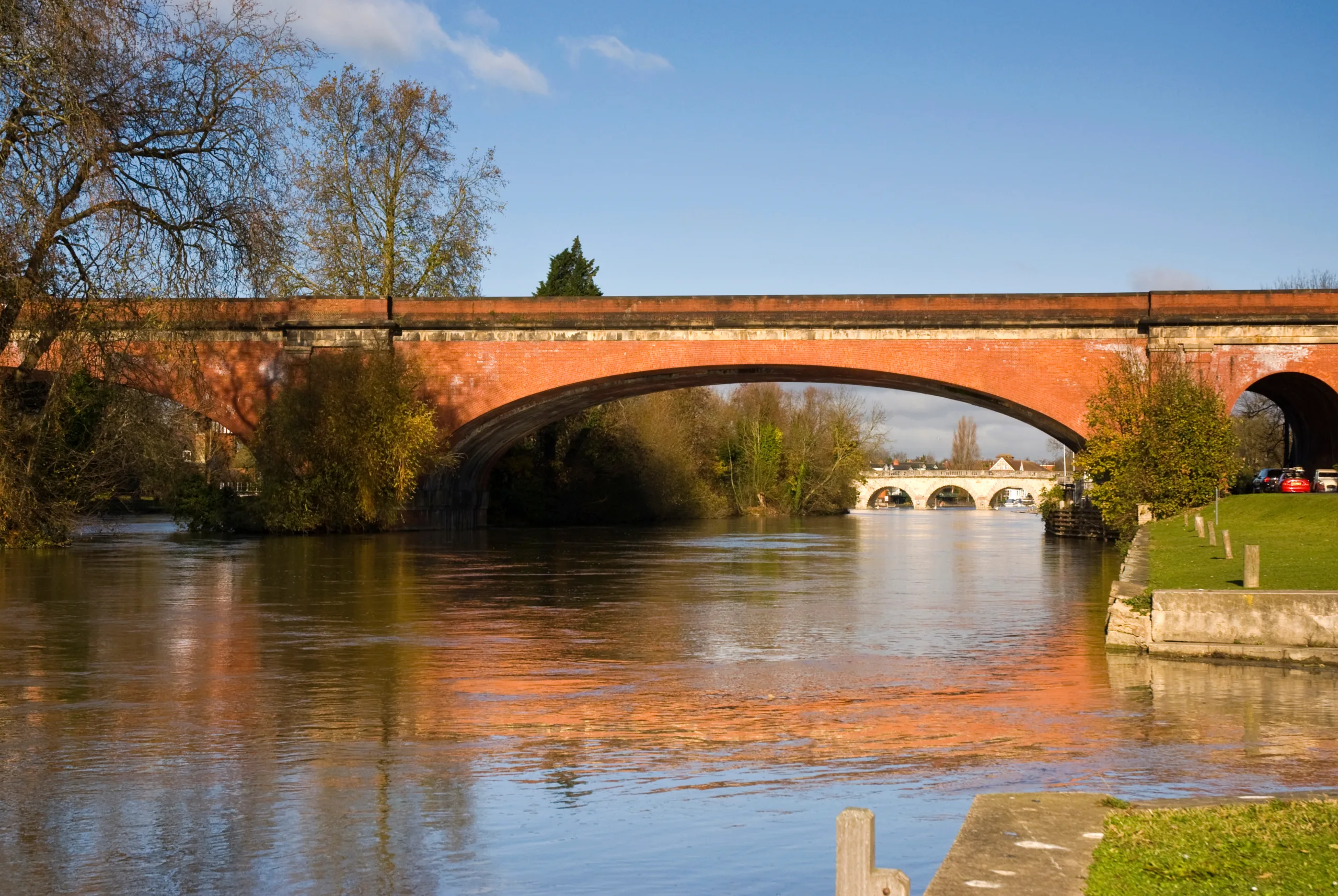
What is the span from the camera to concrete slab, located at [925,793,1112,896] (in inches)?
168

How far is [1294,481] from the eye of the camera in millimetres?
37125

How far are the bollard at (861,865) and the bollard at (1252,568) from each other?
9.77 m

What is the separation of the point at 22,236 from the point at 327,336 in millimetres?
15846

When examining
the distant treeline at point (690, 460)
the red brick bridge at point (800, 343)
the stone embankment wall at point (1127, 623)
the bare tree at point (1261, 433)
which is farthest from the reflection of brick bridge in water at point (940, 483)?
the stone embankment wall at point (1127, 623)

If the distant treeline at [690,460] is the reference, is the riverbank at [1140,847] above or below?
below

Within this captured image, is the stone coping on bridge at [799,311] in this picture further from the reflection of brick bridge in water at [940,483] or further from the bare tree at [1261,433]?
the reflection of brick bridge in water at [940,483]

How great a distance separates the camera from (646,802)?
6562 millimetres

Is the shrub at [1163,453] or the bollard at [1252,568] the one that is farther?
the shrub at [1163,453]

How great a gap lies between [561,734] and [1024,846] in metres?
4.06

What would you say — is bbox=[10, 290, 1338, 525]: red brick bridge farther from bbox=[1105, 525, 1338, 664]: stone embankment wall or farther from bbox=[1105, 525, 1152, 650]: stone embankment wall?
bbox=[1105, 525, 1338, 664]: stone embankment wall

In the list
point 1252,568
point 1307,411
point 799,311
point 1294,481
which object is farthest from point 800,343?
point 1252,568

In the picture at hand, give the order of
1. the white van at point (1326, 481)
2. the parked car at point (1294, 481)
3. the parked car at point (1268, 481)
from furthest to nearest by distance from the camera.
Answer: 1. the parked car at point (1268, 481)
2. the parked car at point (1294, 481)
3. the white van at point (1326, 481)

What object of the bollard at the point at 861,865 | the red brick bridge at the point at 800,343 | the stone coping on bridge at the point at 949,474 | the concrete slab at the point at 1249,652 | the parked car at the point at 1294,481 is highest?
the red brick bridge at the point at 800,343

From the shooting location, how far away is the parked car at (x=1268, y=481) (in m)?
40.1
